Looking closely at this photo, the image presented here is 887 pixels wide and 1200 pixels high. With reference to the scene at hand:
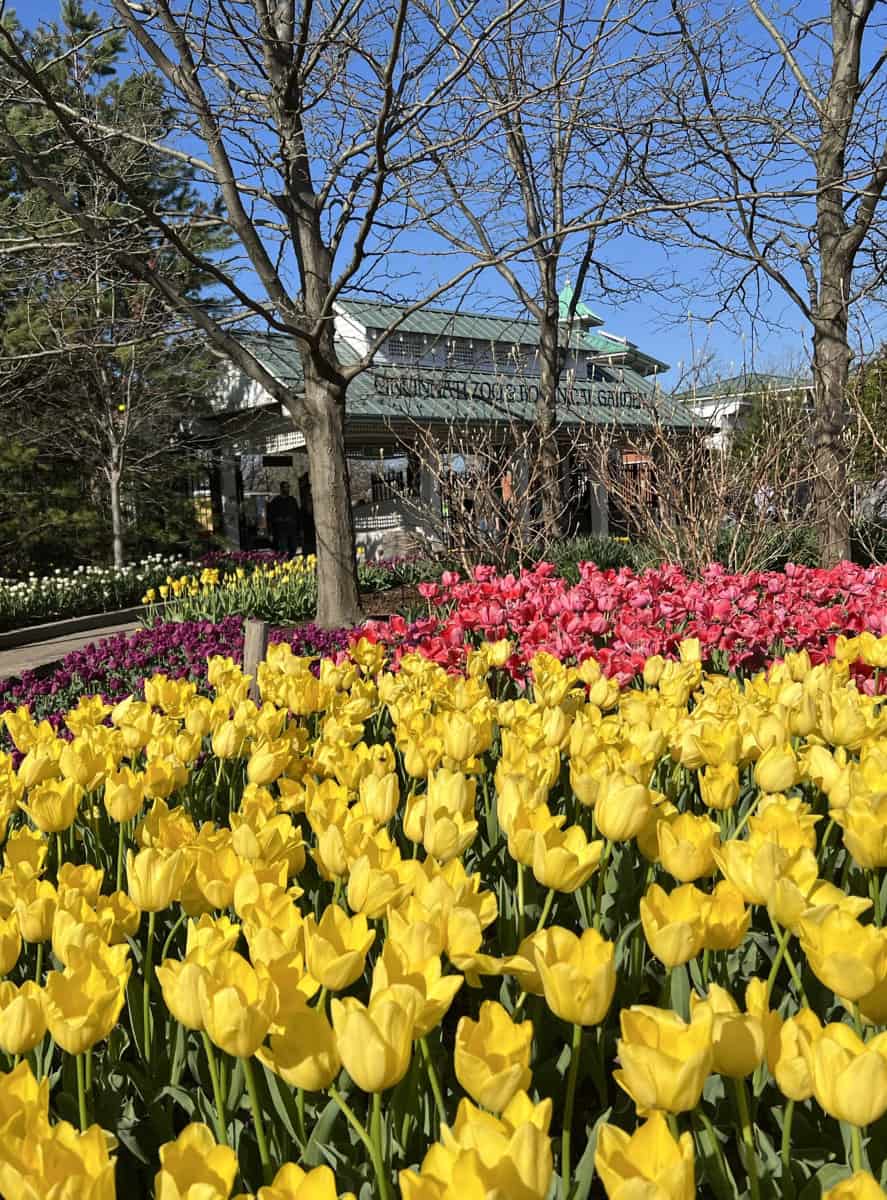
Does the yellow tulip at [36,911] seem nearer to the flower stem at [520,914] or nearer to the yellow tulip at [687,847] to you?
the flower stem at [520,914]

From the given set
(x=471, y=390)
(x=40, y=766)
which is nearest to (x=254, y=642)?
(x=40, y=766)

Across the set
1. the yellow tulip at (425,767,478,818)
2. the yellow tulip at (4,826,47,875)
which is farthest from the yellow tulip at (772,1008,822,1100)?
the yellow tulip at (4,826,47,875)

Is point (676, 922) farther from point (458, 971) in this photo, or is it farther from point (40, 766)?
point (40, 766)

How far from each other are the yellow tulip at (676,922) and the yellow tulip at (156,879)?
63cm

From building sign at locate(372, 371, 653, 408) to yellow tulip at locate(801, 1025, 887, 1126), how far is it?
1031cm

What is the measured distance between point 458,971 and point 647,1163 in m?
0.66

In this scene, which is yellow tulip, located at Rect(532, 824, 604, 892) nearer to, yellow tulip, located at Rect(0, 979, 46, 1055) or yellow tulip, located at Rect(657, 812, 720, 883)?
yellow tulip, located at Rect(657, 812, 720, 883)

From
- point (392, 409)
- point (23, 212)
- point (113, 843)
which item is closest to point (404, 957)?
point (113, 843)

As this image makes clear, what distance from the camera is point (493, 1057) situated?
3.11ft

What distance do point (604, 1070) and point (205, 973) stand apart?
1.93ft

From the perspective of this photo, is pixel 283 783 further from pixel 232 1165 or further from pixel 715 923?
pixel 232 1165

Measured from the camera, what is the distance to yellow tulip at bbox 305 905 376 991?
107cm

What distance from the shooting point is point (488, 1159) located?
78cm

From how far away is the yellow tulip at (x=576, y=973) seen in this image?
1014mm
